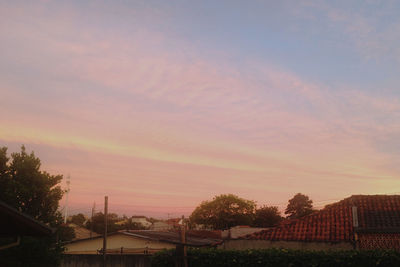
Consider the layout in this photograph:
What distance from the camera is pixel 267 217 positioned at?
7669cm

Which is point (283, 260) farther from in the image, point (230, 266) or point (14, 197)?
point (14, 197)

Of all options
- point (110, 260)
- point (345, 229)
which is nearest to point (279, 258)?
point (345, 229)

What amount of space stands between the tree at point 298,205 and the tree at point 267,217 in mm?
12969

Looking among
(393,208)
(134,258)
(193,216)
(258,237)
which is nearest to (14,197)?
(134,258)

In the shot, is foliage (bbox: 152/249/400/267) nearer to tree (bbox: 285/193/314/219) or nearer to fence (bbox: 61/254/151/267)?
fence (bbox: 61/254/151/267)

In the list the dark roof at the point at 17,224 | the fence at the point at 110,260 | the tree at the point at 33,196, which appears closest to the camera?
the dark roof at the point at 17,224

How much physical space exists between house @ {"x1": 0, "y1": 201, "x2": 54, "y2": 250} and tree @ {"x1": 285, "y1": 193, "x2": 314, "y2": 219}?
83.6 m

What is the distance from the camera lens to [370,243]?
21219 millimetres

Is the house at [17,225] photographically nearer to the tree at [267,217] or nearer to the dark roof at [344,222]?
the dark roof at [344,222]

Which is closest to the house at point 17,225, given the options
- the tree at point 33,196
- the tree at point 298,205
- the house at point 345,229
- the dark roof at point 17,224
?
the dark roof at point 17,224

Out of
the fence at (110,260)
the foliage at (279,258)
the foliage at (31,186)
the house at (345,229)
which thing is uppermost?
the foliage at (31,186)

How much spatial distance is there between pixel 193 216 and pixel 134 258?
59918 mm

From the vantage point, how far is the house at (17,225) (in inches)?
348

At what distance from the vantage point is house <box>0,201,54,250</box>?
8.84m
